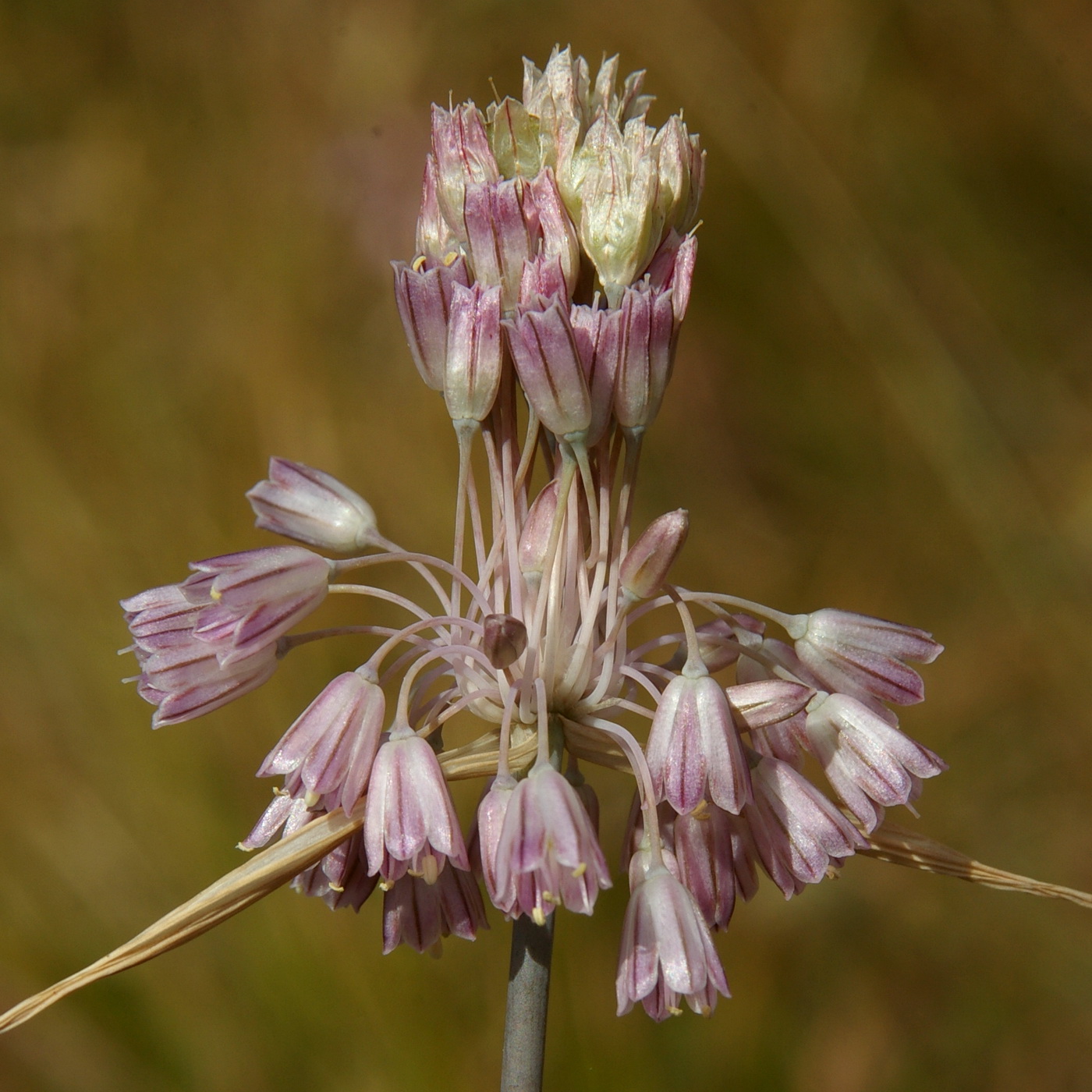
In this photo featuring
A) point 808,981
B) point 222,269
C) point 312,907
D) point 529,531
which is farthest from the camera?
point 222,269

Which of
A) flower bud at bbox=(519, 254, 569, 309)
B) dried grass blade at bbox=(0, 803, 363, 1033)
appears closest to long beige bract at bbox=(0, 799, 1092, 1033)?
dried grass blade at bbox=(0, 803, 363, 1033)

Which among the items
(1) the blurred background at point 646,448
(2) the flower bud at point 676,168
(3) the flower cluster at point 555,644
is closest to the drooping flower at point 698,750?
(3) the flower cluster at point 555,644

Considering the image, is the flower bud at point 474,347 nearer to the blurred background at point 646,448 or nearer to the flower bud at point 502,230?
the flower bud at point 502,230

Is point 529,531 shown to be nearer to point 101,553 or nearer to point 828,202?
point 101,553

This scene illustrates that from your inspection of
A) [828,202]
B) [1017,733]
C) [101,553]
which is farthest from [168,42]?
[1017,733]

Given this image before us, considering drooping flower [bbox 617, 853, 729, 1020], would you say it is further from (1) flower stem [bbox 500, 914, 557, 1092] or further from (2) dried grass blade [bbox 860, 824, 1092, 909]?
(2) dried grass blade [bbox 860, 824, 1092, 909]
